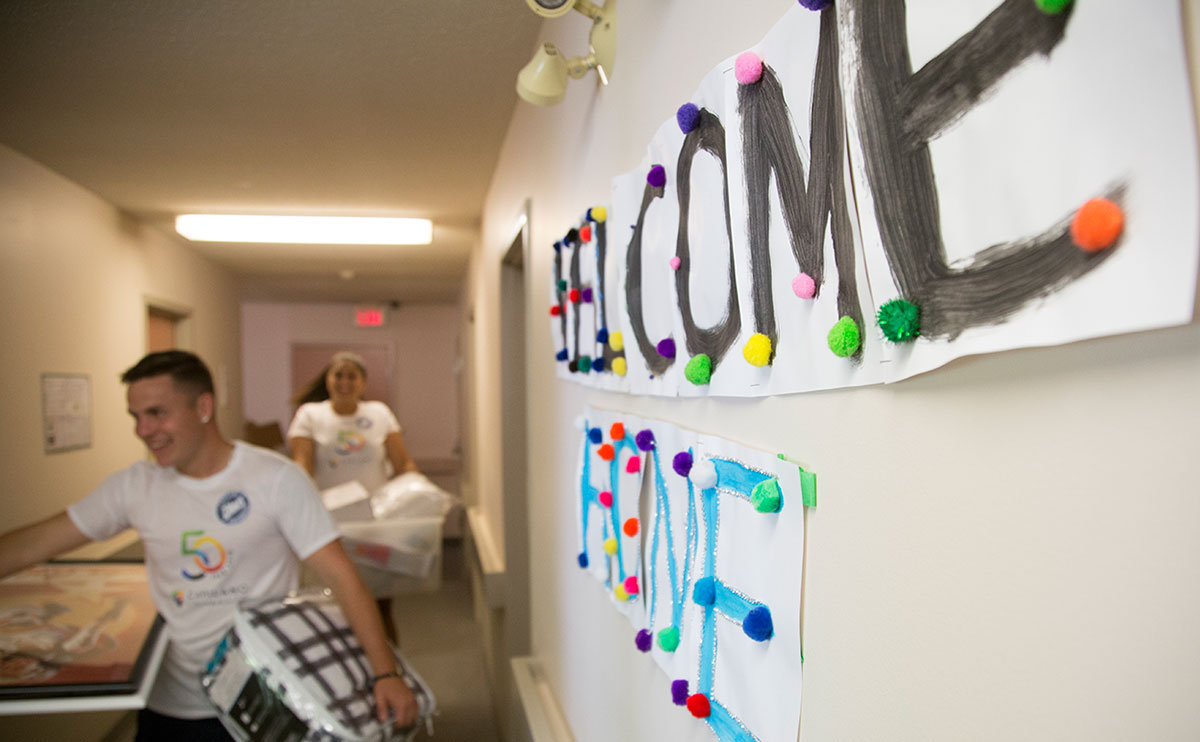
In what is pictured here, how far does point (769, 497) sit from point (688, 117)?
16.4 inches

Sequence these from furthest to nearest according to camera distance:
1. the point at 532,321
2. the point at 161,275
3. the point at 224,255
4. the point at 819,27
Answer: the point at 224,255 < the point at 161,275 < the point at 532,321 < the point at 819,27

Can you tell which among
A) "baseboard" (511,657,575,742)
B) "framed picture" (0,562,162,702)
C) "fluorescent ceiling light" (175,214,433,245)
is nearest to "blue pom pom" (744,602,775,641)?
"baseboard" (511,657,575,742)

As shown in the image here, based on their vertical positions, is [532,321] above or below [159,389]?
above

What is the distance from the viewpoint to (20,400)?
119 inches

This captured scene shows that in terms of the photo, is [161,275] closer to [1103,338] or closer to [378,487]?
[378,487]

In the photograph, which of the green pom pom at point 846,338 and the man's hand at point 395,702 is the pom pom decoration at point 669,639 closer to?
the green pom pom at point 846,338

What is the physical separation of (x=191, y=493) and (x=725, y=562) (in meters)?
1.55

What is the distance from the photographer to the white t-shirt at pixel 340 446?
418cm

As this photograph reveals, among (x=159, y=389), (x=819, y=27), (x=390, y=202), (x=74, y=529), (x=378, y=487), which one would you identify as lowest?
(x=378, y=487)

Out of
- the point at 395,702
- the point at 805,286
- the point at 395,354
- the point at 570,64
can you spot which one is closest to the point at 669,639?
the point at 805,286

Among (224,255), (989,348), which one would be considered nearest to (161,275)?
(224,255)

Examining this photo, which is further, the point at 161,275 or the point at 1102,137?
the point at 161,275

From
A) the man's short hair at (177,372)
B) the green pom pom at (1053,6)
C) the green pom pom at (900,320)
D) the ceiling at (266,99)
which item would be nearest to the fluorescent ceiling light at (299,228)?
the ceiling at (266,99)

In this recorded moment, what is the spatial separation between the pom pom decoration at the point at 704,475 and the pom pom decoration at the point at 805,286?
10.1 inches
